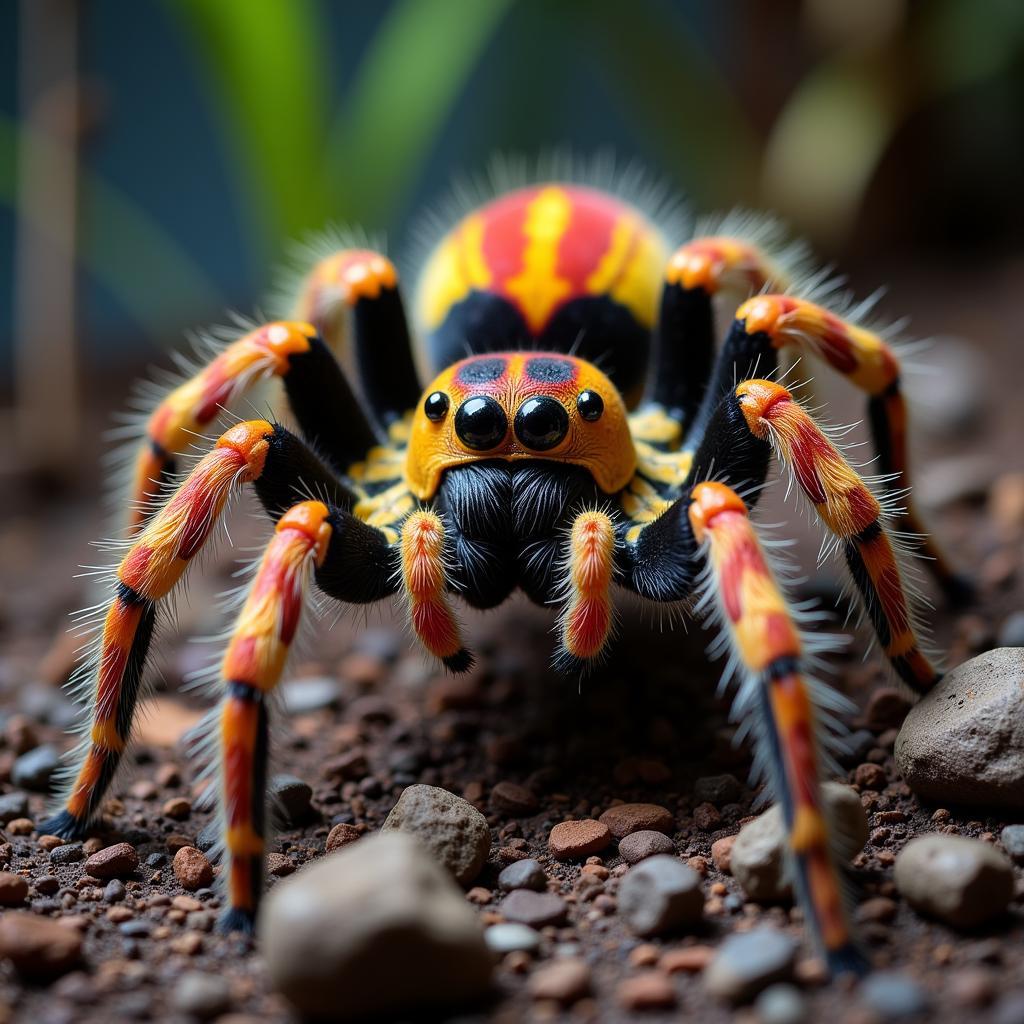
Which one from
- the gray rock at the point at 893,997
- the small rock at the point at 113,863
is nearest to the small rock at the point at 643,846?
the gray rock at the point at 893,997

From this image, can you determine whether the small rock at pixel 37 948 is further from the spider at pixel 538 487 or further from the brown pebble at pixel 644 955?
the brown pebble at pixel 644 955

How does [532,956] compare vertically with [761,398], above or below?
below

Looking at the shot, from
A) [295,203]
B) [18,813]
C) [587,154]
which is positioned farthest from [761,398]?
[587,154]

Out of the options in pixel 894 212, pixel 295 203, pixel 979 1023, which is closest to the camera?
pixel 979 1023

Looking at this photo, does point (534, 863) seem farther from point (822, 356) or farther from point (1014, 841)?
point (822, 356)

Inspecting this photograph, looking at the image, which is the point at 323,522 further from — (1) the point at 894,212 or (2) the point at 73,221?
(1) the point at 894,212

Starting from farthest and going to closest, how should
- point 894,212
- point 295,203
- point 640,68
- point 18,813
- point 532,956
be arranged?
1. point 894,212
2. point 640,68
3. point 295,203
4. point 18,813
5. point 532,956
